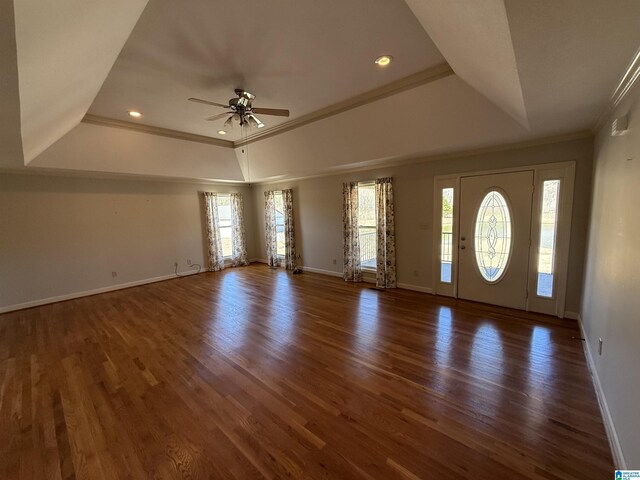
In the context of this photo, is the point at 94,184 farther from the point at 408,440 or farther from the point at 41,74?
the point at 408,440

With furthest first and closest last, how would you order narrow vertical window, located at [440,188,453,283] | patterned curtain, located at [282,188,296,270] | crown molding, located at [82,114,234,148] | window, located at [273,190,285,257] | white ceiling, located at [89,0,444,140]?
window, located at [273,190,285,257]
patterned curtain, located at [282,188,296,270]
narrow vertical window, located at [440,188,453,283]
crown molding, located at [82,114,234,148]
white ceiling, located at [89,0,444,140]

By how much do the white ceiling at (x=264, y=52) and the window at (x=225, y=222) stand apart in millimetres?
3719

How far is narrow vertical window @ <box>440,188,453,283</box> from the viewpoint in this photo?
14.2ft

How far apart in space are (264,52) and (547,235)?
4158 millimetres

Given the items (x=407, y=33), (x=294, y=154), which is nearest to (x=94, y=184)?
(x=294, y=154)

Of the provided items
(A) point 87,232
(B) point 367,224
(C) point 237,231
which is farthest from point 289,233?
(A) point 87,232

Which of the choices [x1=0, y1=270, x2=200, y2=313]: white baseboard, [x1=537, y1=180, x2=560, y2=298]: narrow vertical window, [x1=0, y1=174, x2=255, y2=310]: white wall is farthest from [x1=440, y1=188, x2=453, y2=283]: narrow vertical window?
[x1=0, y1=270, x2=200, y2=313]: white baseboard

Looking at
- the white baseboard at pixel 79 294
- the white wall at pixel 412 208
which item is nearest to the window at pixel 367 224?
the white wall at pixel 412 208

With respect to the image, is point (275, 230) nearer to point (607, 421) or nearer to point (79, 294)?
point (79, 294)

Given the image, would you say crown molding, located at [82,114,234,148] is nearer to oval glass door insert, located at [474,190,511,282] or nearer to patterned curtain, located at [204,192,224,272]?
patterned curtain, located at [204,192,224,272]

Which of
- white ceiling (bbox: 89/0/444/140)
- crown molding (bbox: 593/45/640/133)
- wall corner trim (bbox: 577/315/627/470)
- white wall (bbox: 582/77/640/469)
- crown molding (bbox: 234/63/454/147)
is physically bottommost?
wall corner trim (bbox: 577/315/627/470)

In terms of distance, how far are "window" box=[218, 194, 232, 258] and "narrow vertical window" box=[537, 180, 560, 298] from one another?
6912 mm

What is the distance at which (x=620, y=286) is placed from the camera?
5.80 ft

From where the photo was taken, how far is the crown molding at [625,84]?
4.94ft
